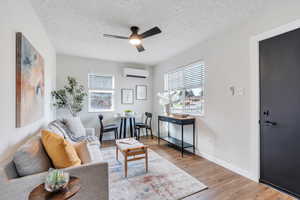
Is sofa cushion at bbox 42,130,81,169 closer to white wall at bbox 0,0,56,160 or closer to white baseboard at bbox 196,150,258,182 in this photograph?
white wall at bbox 0,0,56,160

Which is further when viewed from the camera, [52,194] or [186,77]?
[186,77]

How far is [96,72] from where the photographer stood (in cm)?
454

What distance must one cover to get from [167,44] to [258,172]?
9.71 feet

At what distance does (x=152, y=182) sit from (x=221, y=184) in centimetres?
102

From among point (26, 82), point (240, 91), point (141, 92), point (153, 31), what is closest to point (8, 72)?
point (26, 82)

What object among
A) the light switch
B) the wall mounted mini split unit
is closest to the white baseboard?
the light switch

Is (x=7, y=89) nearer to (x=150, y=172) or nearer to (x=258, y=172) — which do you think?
(x=150, y=172)

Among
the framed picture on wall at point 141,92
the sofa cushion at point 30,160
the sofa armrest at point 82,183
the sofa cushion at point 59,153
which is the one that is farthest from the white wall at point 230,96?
the sofa cushion at point 30,160

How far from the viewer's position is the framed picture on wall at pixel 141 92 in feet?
16.9

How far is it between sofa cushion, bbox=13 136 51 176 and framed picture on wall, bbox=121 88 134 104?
3531 mm

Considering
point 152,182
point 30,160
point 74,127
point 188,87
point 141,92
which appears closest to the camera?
point 30,160

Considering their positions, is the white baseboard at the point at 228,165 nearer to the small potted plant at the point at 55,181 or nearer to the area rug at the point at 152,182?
the area rug at the point at 152,182

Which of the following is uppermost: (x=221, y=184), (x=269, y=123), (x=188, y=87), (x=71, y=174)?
(x=188, y=87)

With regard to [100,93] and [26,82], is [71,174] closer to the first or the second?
[26,82]
